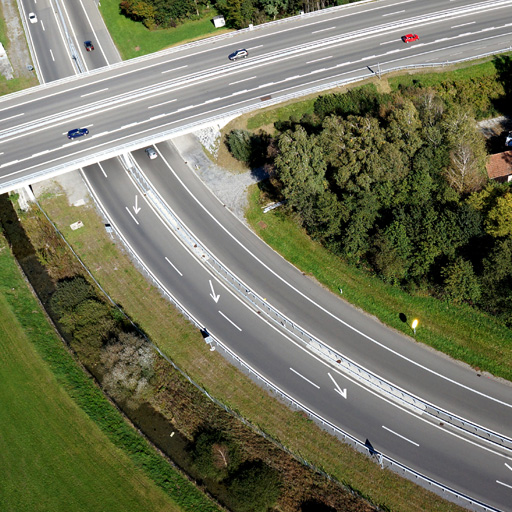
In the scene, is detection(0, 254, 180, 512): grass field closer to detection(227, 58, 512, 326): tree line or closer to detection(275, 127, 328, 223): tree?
detection(227, 58, 512, 326): tree line

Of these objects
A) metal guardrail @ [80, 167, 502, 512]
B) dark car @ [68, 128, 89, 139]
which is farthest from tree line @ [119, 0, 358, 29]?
metal guardrail @ [80, 167, 502, 512]

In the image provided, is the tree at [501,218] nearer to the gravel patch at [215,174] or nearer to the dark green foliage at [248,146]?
the gravel patch at [215,174]

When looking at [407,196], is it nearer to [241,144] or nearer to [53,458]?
[241,144]

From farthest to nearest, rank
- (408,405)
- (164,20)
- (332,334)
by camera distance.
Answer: (164,20) < (332,334) < (408,405)

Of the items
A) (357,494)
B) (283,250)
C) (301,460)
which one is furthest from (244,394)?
(283,250)

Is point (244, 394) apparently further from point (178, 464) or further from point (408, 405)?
point (408, 405)

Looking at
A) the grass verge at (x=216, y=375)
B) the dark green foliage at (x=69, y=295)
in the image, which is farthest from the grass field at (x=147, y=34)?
the dark green foliage at (x=69, y=295)

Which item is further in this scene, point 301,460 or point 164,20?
point 164,20
